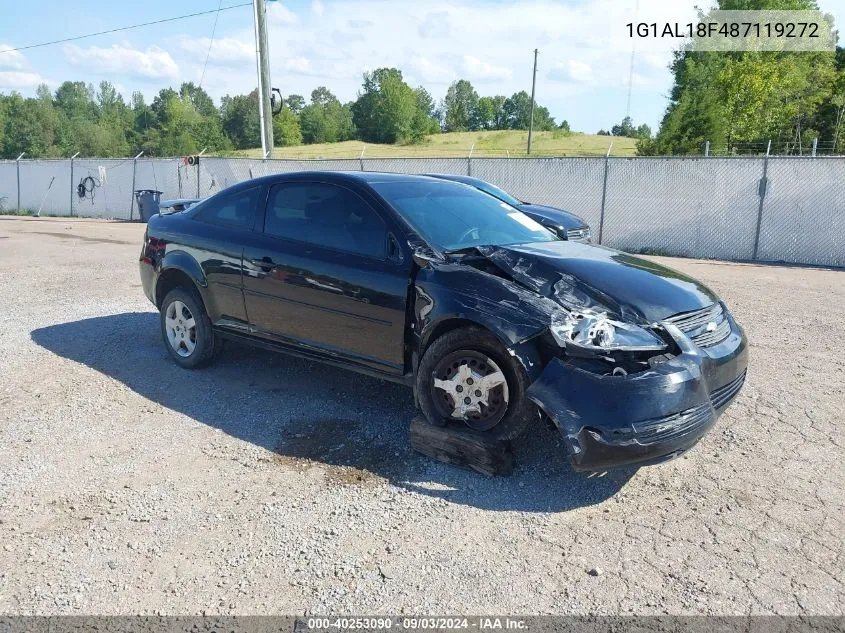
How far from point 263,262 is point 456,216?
Result: 4.88ft

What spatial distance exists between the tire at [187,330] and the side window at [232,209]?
65 centimetres

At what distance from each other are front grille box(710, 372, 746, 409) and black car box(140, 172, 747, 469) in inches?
0.7

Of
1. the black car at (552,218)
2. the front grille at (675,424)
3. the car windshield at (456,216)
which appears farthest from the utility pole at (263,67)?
the front grille at (675,424)

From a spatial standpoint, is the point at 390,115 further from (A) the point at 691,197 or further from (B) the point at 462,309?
(B) the point at 462,309

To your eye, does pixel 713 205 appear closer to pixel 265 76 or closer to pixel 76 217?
pixel 265 76

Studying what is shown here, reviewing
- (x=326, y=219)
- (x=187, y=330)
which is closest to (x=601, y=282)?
(x=326, y=219)

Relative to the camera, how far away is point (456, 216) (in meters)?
4.68

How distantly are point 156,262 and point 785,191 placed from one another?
12594 millimetres

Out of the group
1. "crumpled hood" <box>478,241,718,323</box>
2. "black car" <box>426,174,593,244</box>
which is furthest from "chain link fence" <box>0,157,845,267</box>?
"crumpled hood" <box>478,241,718,323</box>

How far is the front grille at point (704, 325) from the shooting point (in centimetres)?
371

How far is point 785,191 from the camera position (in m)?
13.5

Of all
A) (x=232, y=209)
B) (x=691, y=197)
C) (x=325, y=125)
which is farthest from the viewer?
(x=325, y=125)

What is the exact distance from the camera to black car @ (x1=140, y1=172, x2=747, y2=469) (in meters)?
3.41

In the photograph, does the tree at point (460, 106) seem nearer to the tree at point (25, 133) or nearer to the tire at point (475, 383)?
the tree at point (25, 133)
